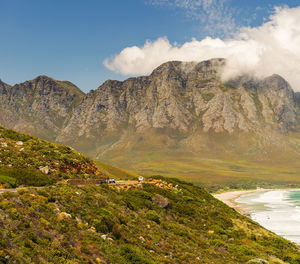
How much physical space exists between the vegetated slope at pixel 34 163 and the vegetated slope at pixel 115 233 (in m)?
6.40

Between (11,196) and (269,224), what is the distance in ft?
287

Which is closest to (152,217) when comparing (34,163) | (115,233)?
(115,233)

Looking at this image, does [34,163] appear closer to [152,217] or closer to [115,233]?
[152,217]

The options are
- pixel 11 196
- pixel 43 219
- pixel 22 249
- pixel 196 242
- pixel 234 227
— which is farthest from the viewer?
pixel 234 227

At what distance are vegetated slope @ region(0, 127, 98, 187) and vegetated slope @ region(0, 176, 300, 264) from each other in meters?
6.40

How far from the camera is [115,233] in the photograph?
20.0 meters

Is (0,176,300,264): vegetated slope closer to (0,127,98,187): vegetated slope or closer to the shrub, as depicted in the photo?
the shrub

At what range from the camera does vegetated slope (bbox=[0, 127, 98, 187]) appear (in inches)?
1169

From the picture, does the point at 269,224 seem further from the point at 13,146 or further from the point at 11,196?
the point at 11,196

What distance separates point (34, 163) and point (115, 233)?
19.2 m

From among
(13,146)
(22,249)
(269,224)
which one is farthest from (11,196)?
(269,224)

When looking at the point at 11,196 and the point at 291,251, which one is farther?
the point at 291,251

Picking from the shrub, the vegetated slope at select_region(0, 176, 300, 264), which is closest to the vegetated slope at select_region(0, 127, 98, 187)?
the vegetated slope at select_region(0, 176, 300, 264)

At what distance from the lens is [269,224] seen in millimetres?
86625
